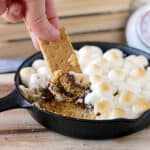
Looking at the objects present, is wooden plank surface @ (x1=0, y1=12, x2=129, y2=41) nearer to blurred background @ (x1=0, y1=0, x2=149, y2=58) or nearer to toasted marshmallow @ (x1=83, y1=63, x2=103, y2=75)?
blurred background @ (x1=0, y1=0, x2=149, y2=58)

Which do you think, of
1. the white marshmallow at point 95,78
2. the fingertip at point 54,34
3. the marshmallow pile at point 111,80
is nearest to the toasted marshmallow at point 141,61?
the marshmallow pile at point 111,80

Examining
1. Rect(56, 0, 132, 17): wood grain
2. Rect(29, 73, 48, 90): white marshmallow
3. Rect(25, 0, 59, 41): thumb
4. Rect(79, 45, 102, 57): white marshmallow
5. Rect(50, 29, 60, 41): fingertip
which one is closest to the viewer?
Rect(25, 0, 59, 41): thumb

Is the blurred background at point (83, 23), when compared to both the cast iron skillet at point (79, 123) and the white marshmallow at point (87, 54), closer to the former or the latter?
the white marshmallow at point (87, 54)

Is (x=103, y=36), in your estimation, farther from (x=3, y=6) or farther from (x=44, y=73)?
(x=3, y=6)

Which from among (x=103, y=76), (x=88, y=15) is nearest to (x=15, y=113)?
(x=103, y=76)

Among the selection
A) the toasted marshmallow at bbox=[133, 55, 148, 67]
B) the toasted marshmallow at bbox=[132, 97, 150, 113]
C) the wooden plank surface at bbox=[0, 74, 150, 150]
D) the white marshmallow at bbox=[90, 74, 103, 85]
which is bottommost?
the wooden plank surface at bbox=[0, 74, 150, 150]

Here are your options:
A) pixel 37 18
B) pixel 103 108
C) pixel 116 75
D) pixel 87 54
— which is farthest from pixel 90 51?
pixel 37 18

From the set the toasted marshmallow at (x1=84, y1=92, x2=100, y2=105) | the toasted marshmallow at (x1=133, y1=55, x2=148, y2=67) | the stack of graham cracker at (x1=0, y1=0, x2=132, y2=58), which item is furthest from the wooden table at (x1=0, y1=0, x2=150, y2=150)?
the toasted marshmallow at (x1=133, y1=55, x2=148, y2=67)

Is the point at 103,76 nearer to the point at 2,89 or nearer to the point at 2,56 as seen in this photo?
the point at 2,89
